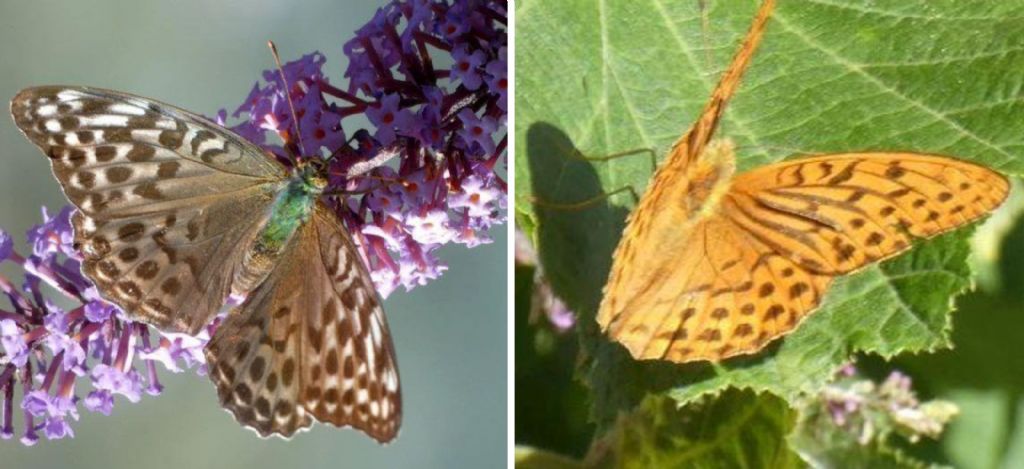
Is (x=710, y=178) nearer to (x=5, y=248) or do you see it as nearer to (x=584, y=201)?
(x=584, y=201)

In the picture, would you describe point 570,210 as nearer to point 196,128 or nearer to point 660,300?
point 660,300

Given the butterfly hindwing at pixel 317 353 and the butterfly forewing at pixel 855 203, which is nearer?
the butterfly forewing at pixel 855 203

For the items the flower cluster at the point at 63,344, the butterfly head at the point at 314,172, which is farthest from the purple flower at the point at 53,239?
the butterfly head at the point at 314,172

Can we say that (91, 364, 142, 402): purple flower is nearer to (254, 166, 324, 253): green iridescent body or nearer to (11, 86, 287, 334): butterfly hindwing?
(11, 86, 287, 334): butterfly hindwing

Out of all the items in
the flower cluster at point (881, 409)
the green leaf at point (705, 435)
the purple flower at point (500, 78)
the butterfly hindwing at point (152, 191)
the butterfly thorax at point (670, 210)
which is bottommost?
the flower cluster at point (881, 409)

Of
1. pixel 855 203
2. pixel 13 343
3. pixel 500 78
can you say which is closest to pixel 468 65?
pixel 500 78

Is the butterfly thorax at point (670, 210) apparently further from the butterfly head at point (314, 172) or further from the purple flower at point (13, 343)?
the purple flower at point (13, 343)

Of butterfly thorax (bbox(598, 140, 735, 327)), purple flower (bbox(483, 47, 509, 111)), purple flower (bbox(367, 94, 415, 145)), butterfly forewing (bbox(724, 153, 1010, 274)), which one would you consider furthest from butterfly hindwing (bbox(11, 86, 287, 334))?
butterfly forewing (bbox(724, 153, 1010, 274))
